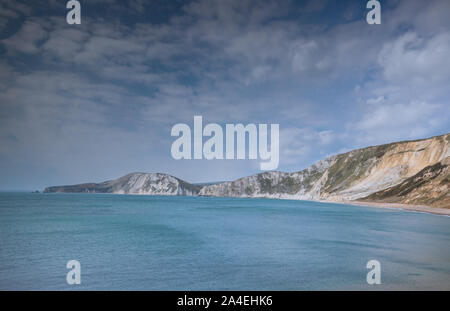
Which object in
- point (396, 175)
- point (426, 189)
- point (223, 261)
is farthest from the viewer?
point (396, 175)

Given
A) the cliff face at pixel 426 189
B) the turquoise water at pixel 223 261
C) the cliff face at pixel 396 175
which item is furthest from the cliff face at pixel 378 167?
the turquoise water at pixel 223 261

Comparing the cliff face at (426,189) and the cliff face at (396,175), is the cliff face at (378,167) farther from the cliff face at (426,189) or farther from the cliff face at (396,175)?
the cliff face at (426,189)

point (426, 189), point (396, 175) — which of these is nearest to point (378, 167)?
point (396, 175)

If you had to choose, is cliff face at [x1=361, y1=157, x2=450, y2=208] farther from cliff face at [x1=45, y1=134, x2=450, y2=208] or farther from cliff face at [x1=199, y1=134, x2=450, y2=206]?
cliff face at [x1=199, y1=134, x2=450, y2=206]

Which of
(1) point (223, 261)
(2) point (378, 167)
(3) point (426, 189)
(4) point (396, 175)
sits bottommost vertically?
(1) point (223, 261)

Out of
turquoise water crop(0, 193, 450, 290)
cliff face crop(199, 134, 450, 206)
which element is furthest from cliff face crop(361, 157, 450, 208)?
turquoise water crop(0, 193, 450, 290)

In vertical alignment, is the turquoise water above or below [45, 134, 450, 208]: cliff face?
below

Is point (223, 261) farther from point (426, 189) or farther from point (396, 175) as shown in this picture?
point (396, 175)

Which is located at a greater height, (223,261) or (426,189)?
(426,189)
